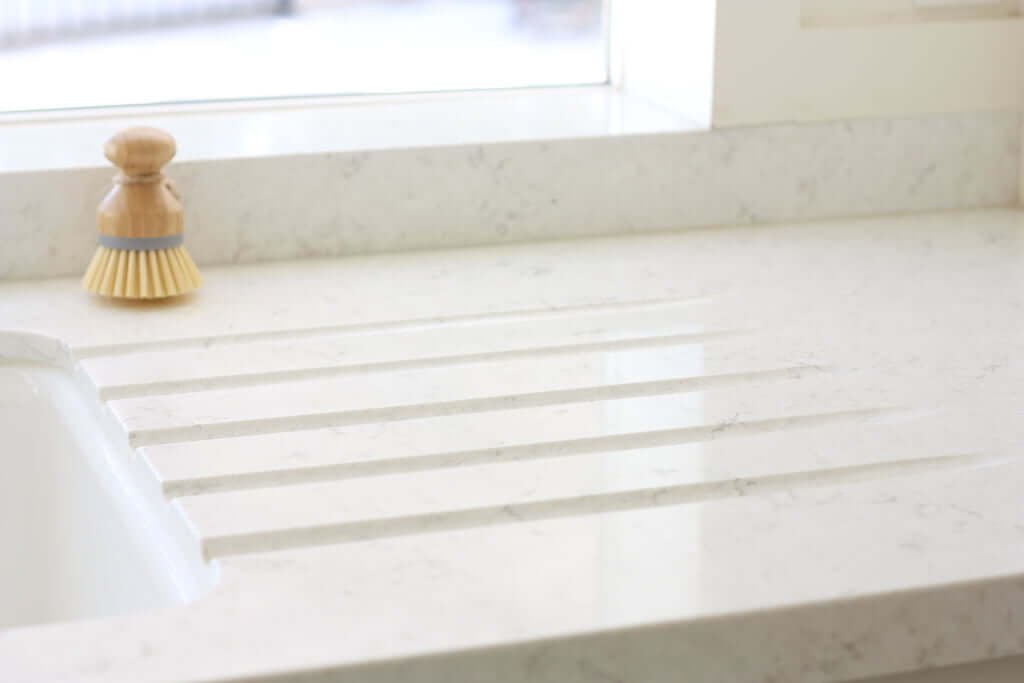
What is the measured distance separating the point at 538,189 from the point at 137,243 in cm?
38

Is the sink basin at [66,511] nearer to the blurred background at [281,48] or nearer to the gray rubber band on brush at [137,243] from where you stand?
the gray rubber band on brush at [137,243]

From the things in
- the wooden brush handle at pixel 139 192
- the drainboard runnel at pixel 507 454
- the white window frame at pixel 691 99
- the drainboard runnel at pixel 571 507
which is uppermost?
the white window frame at pixel 691 99

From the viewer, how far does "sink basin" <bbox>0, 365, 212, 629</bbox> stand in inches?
33.3

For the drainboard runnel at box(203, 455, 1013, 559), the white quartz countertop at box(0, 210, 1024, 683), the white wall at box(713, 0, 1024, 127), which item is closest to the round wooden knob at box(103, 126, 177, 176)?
the white quartz countertop at box(0, 210, 1024, 683)

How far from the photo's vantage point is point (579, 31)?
1538 mm

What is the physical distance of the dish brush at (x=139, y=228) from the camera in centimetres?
107

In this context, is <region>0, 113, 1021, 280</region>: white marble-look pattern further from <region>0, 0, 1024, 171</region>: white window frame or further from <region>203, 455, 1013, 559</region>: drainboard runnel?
<region>203, 455, 1013, 559</region>: drainboard runnel

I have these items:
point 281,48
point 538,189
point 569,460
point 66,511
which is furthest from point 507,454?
point 281,48

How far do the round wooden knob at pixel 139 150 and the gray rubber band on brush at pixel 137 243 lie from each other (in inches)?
1.9

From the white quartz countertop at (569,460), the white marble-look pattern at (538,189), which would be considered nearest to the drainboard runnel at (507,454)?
the white quartz countertop at (569,460)

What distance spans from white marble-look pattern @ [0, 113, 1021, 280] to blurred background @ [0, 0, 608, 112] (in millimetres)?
234

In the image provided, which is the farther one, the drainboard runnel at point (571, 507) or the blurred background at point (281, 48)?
the blurred background at point (281, 48)

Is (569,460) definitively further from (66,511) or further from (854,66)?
(854,66)

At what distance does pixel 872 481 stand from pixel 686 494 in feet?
0.36
